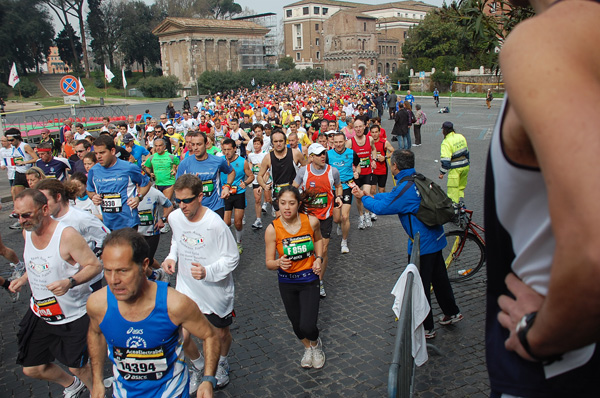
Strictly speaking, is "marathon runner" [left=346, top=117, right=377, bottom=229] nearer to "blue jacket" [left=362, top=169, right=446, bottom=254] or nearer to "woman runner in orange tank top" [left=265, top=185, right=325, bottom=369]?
"blue jacket" [left=362, top=169, right=446, bottom=254]

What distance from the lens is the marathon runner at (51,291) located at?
415 cm

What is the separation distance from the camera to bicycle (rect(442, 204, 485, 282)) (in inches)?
270

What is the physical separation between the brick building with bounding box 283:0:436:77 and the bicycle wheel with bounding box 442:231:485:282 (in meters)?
112

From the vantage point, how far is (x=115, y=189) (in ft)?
22.7

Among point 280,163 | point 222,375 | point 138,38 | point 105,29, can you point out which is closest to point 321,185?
point 280,163

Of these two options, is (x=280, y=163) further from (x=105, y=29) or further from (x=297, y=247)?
(x=105, y=29)

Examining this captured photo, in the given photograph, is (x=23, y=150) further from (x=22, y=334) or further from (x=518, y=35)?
(x=518, y=35)

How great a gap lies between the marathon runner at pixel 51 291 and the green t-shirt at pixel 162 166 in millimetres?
6424

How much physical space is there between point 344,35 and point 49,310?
4831 inches

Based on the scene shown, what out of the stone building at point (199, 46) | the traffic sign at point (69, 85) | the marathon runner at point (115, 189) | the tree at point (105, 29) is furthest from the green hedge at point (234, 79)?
the marathon runner at point (115, 189)

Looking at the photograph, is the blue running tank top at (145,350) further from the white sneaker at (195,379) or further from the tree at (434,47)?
the tree at (434,47)

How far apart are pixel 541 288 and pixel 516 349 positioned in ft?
0.46

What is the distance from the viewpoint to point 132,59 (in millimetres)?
81688

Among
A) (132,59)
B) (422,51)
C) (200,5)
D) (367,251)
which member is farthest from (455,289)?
(200,5)
